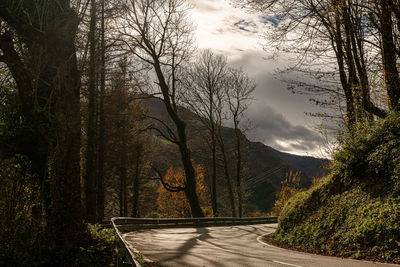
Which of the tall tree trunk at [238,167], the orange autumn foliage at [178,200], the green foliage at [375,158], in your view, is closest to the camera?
the green foliage at [375,158]

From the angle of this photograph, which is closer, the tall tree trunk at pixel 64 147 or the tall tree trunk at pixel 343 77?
the tall tree trunk at pixel 64 147

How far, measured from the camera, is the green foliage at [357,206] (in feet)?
31.7

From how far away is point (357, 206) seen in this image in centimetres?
1152

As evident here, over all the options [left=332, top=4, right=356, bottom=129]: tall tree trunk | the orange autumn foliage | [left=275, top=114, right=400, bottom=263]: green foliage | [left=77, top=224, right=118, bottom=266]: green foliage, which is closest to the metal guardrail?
[left=77, top=224, right=118, bottom=266]: green foliage

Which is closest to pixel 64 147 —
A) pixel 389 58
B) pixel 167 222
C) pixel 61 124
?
pixel 61 124

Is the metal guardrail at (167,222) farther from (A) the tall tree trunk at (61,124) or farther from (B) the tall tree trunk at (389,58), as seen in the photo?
(B) the tall tree trunk at (389,58)

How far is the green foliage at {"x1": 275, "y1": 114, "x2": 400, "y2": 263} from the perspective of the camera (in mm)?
9656

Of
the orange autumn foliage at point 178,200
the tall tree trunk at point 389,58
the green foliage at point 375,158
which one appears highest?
the tall tree trunk at point 389,58

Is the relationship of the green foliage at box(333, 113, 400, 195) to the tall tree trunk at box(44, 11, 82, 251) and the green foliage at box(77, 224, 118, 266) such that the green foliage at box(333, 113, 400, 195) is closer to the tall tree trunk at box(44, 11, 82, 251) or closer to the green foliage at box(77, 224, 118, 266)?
the green foliage at box(77, 224, 118, 266)

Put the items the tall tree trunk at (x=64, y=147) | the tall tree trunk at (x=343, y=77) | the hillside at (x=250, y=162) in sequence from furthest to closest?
1. the hillside at (x=250, y=162)
2. the tall tree trunk at (x=343, y=77)
3. the tall tree trunk at (x=64, y=147)

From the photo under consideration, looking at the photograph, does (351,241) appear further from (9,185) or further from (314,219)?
(9,185)

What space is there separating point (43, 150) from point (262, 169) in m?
168

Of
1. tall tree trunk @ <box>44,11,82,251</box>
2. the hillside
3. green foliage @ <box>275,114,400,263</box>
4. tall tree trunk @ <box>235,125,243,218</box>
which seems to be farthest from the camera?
the hillside

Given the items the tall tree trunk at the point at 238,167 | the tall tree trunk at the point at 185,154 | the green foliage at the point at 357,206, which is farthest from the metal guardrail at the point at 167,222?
the green foliage at the point at 357,206
